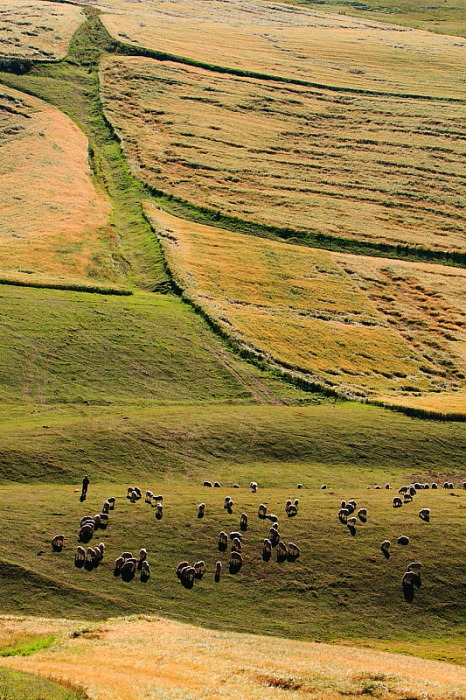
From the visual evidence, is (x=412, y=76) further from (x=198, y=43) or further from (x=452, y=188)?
(x=452, y=188)

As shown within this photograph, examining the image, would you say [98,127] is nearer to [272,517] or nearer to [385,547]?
[272,517]

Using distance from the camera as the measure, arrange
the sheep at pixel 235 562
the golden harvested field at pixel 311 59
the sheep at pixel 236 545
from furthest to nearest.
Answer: the golden harvested field at pixel 311 59 → the sheep at pixel 236 545 → the sheep at pixel 235 562

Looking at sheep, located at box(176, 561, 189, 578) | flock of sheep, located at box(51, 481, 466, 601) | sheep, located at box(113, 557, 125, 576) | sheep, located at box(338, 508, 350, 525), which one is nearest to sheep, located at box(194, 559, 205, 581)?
flock of sheep, located at box(51, 481, 466, 601)

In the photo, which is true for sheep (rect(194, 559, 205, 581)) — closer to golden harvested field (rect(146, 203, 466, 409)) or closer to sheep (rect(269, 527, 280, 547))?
sheep (rect(269, 527, 280, 547))

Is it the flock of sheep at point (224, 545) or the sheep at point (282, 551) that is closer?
the flock of sheep at point (224, 545)

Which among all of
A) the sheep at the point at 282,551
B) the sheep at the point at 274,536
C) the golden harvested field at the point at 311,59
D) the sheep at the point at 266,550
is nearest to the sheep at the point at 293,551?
the sheep at the point at 282,551

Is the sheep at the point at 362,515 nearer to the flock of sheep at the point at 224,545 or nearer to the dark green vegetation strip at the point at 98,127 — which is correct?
A: the flock of sheep at the point at 224,545
